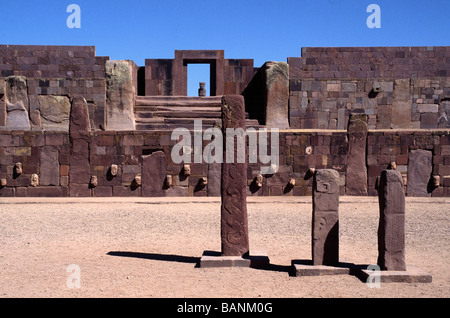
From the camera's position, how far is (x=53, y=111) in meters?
14.9

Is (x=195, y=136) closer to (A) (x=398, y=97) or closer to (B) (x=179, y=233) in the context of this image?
(B) (x=179, y=233)

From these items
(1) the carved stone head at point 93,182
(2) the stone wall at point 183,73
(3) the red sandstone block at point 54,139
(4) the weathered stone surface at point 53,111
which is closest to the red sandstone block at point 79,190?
(1) the carved stone head at point 93,182

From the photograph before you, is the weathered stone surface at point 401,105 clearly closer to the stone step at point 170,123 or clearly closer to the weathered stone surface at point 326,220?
the stone step at point 170,123

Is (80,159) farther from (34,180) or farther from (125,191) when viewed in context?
(125,191)

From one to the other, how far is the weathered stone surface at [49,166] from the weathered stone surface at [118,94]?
142 inches

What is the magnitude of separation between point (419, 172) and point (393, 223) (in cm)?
724

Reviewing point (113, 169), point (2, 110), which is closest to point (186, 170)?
point (113, 169)

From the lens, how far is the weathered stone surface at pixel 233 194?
5625mm

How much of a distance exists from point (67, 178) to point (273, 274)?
25.5 feet

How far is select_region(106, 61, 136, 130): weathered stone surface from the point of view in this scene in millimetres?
14844

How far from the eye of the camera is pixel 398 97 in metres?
15.4

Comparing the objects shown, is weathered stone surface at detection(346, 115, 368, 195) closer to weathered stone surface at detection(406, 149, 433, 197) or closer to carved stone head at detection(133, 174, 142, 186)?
weathered stone surface at detection(406, 149, 433, 197)

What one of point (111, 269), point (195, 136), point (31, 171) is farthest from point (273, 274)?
point (31, 171)

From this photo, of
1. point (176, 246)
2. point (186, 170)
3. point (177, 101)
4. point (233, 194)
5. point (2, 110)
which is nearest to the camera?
point (233, 194)
